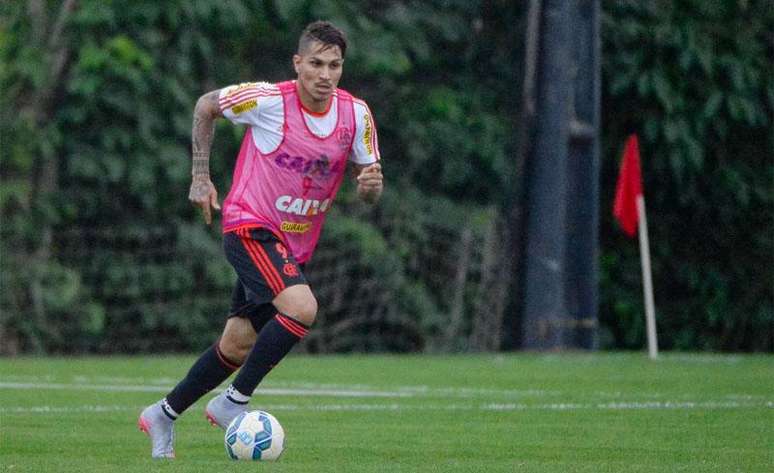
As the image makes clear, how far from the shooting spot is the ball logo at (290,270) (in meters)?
7.77

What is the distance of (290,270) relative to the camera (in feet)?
25.5

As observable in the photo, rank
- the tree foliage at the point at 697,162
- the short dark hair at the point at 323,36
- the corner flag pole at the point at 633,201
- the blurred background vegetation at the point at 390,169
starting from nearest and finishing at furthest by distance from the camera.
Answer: the short dark hair at the point at 323,36 → the corner flag pole at the point at 633,201 → the blurred background vegetation at the point at 390,169 → the tree foliage at the point at 697,162

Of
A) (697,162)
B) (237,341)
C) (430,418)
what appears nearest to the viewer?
(237,341)

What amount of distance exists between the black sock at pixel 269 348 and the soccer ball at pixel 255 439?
336mm

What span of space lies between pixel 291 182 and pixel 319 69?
0.52 metres

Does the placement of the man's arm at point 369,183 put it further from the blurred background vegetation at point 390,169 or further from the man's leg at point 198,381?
the blurred background vegetation at point 390,169

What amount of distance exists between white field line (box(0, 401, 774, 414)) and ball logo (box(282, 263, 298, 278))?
2479 millimetres

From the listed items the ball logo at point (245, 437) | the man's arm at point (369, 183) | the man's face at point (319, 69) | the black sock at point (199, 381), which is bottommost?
the ball logo at point (245, 437)

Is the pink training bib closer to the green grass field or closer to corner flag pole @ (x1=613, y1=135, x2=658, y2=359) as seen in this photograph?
the green grass field

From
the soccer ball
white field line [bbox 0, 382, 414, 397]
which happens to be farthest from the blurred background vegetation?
the soccer ball

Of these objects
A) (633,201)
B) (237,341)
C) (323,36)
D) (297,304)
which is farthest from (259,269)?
(633,201)

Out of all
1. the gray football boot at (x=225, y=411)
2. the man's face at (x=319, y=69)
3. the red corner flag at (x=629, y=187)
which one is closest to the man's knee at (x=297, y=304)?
the gray football boot at (x=225, y=411)

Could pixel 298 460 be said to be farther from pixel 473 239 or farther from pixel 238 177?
pixel 473 239

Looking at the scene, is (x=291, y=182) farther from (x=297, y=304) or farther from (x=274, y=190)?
(x=297, y=304)
